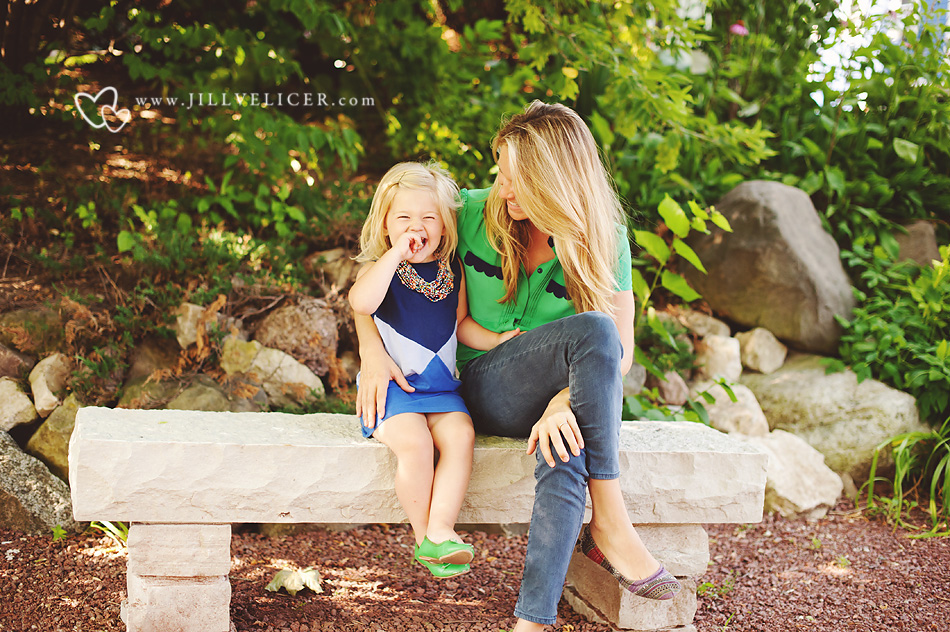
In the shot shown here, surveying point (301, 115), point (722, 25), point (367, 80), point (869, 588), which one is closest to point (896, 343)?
point (869, 588)

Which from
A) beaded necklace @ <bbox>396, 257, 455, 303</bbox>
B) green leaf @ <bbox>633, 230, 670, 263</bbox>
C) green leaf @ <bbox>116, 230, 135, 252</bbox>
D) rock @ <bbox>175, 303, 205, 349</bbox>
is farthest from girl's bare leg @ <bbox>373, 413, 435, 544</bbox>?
green leaf @ <bbox>116, 230, 135, 252</bbox>

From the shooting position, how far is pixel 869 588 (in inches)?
98.7

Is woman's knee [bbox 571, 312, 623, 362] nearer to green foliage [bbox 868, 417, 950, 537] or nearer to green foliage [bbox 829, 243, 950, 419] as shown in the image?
green foliage [bbox 868, 417, 950, 537]

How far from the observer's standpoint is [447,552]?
1678 millimetres

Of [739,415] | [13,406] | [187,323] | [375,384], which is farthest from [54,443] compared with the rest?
[739,415]

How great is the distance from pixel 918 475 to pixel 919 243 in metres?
1.29

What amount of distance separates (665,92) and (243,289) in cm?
202

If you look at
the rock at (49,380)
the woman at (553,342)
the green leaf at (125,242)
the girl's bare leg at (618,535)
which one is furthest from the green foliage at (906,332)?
the rock at (49,380)

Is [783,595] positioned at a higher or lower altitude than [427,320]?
lower

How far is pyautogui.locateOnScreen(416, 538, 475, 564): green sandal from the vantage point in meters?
1.68

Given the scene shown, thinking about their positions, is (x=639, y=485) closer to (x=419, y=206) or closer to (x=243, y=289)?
(x=419, y=206)

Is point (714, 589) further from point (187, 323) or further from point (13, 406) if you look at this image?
point (13, 406)

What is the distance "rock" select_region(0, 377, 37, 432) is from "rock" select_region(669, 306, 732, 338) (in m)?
3.00

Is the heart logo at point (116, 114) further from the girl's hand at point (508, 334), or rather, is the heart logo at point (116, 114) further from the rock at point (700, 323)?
the rock at point (700, 323)
